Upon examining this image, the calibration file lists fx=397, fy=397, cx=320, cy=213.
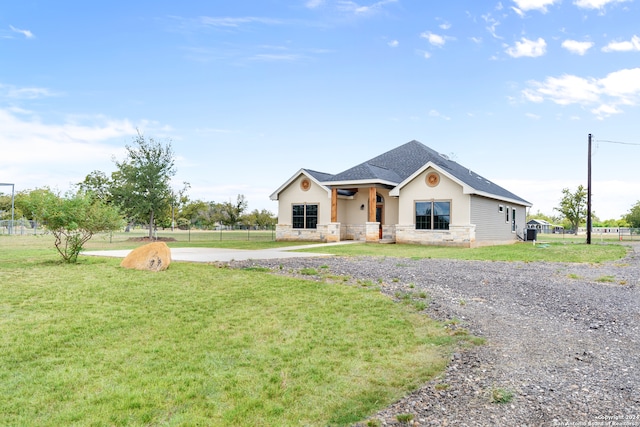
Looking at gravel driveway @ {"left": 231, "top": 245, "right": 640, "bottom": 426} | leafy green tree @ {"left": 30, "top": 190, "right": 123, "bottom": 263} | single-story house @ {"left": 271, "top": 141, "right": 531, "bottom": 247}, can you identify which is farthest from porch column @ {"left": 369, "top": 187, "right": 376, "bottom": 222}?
Answer: leafy green tree @ {"left": 30, "top": 190, "right": 123, "bottom": 263}

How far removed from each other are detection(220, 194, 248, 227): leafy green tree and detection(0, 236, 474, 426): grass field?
52.7m

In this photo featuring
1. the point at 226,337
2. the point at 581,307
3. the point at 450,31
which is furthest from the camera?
the point at 450,31

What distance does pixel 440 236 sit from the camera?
75.9ft

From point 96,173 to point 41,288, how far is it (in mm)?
52040

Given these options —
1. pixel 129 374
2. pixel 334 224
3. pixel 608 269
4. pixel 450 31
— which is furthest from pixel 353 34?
pixel 129 374

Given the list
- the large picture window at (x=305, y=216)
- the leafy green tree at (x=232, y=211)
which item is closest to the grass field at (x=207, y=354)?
the large picture window at (x=305, y=216)

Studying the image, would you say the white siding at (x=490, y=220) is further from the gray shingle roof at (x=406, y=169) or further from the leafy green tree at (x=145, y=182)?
the leafy green tree at (x=145, y=182)

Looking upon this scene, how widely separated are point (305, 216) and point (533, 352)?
74.3 ft

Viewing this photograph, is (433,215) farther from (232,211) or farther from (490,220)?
(232,211)

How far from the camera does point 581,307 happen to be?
7363 millimetres

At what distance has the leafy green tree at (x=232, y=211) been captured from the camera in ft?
201

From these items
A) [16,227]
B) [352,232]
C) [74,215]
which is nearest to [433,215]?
[352,232]

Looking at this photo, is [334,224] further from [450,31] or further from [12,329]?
[12,329]

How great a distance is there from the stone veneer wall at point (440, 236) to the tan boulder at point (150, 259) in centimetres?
1566
